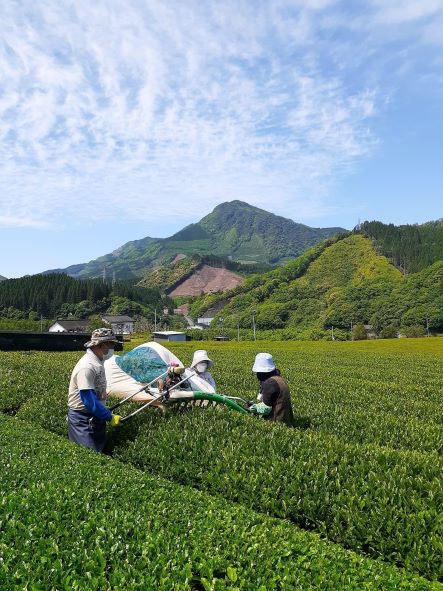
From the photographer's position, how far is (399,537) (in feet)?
16.8

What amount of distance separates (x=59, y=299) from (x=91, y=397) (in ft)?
439

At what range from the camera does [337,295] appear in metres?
121

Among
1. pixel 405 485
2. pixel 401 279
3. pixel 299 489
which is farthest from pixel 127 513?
pixel 401 279

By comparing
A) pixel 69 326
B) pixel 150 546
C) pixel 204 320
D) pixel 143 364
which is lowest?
pixel 150 546

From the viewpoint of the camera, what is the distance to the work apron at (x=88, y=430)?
7805mm

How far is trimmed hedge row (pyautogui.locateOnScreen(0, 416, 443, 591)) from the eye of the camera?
3.59m

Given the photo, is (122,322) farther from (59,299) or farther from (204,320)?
(204,320)

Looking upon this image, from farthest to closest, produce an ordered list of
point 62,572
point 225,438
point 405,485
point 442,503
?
point 225,438 → point 405,485 → point 442,503 → point 62,572

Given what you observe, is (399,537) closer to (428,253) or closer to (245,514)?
(245,514)

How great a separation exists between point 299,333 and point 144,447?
100704mm

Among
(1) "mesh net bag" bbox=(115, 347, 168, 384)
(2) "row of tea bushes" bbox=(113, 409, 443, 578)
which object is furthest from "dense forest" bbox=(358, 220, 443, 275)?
(2) "row of tea bushes" bbox=(113, 409, 443, 578)

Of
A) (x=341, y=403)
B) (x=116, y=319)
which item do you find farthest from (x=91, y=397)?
(x=116, y=319)

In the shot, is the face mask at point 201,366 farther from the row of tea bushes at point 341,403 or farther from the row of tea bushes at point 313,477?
the row of tea bushes at point 341,403

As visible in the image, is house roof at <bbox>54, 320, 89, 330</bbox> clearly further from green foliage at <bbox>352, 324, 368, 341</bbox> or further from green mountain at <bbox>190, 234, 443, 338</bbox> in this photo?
green foliage at <bbox>352, 324, 368, 341</bbox>
